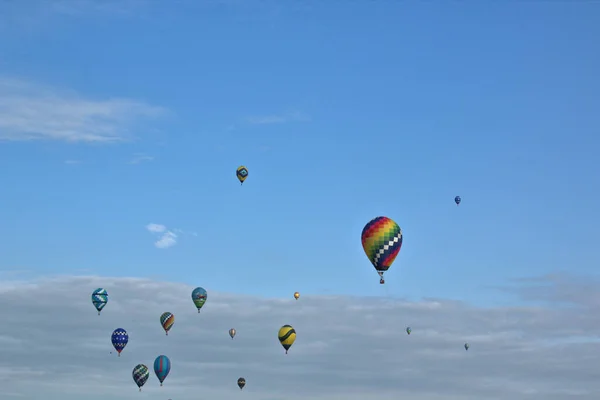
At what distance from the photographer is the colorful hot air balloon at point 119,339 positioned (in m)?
186

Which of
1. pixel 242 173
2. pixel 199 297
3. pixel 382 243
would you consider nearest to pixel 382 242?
pixel 382 243

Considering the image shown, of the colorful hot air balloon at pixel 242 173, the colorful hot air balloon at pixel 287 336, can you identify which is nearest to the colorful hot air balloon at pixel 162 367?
the colorful hot air balloon at pixel 287 336

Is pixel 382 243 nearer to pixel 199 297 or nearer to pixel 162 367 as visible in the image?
pixel 199 297

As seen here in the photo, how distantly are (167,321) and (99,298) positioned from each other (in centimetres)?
1634

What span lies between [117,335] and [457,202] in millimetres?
70781

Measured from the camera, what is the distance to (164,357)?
189 m

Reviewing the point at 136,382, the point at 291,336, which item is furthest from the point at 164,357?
the point at 291,336

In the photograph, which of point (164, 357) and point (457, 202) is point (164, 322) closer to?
point (164, 357)

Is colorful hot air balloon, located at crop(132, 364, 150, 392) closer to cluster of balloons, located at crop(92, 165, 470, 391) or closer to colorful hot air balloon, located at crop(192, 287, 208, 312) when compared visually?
cluster of balloons, located at crop(92, 165, 470, 391)

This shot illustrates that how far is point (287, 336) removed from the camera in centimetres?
17825

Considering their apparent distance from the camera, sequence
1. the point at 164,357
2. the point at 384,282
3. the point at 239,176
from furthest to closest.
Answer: the point at 164,357, the point at 239,176, the point at 384,282

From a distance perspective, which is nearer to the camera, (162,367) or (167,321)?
(162,367)

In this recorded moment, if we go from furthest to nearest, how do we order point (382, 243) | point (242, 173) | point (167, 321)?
point (167, 321)
point (242, 173)
point (382, 243)

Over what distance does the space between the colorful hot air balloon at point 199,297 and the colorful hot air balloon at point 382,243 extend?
63.8 m
